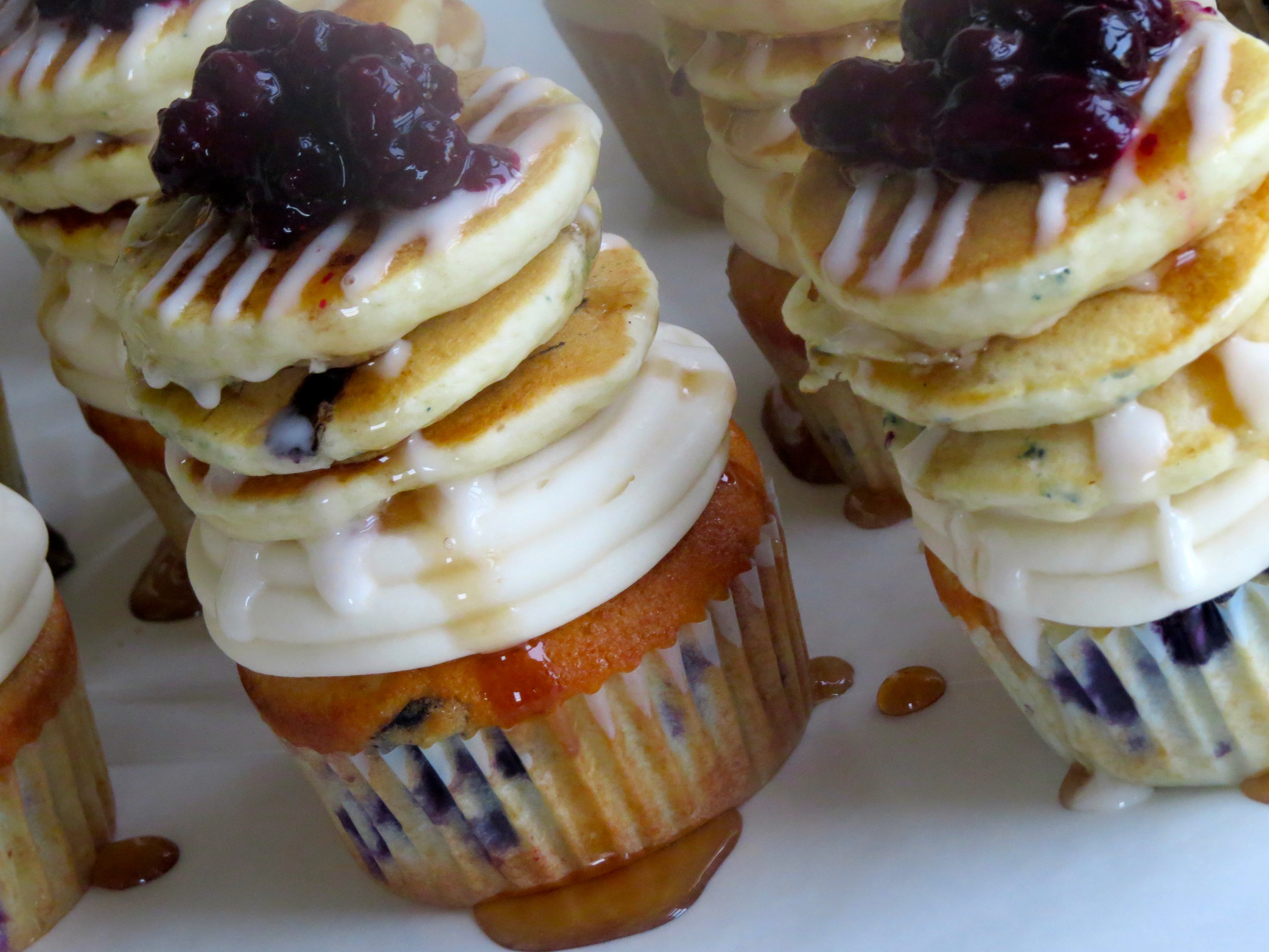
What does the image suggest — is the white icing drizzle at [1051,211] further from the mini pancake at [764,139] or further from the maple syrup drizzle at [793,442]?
the maple syrup drizzle at [793,442]

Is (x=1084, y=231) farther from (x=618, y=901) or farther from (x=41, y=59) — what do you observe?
(x=41, y=59)

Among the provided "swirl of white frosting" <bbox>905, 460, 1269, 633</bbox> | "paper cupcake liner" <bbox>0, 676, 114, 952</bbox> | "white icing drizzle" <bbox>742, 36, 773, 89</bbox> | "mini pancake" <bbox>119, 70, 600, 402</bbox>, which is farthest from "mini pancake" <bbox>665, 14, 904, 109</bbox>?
"paper cupcake liner" <bbox>0, 676, 114, 952</bbox>

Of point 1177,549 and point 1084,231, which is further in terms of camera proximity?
point 1177,549

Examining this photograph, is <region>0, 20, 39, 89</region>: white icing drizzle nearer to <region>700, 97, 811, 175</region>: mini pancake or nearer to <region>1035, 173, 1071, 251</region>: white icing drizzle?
<region>700, 97, 811, 175</region>: mini pancake

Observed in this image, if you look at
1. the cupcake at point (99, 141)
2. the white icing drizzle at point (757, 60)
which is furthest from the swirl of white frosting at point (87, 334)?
the white icing drizzle at point (757, 60)

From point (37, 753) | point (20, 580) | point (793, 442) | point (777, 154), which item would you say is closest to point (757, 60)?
point (777, 154)
